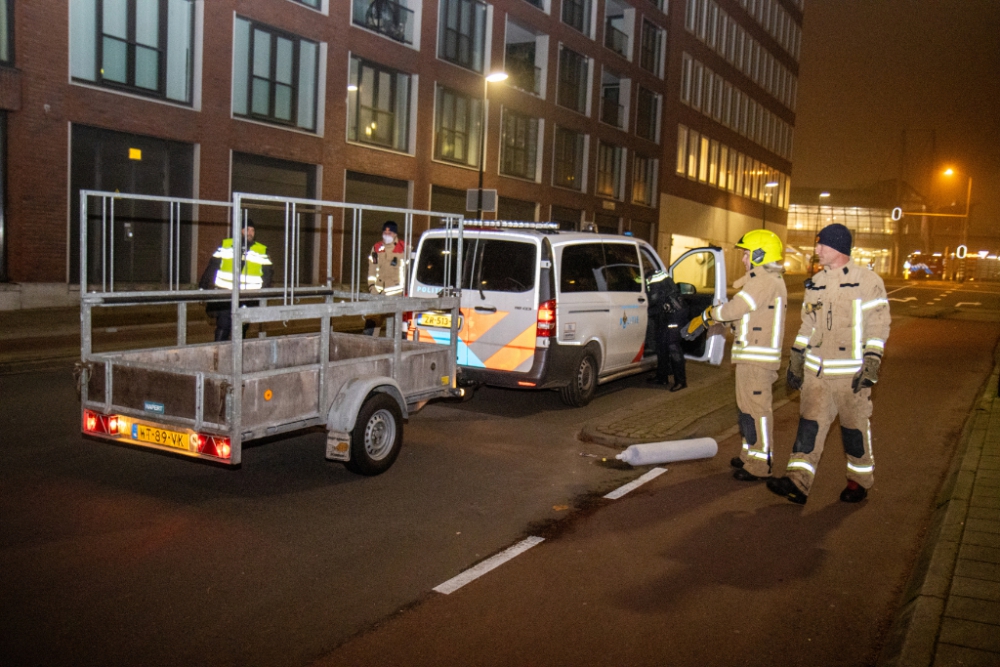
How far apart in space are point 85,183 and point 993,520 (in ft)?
64.0

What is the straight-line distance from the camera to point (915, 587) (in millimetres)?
4836

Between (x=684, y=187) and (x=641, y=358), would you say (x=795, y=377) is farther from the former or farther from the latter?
(x=684, y=187)

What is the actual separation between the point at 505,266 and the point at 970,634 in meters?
6.11

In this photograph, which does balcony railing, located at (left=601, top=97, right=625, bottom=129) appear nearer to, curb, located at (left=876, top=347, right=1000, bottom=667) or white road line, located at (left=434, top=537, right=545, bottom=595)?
curb, located at (left=876, top=347, right=1000, bottom=667)

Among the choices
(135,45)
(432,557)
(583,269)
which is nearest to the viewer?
(432,557)

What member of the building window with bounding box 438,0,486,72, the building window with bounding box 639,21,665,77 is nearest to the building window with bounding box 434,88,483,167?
the building window with bounding box 438,0,486,72

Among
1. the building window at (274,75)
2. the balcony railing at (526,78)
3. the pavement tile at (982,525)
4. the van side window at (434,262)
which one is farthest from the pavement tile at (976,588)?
the balcony railing at (526,78)

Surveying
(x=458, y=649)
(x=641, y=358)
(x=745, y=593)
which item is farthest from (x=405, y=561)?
(x=641, y=358)

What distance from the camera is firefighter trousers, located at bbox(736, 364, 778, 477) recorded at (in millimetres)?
7094

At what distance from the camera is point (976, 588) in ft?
15.3

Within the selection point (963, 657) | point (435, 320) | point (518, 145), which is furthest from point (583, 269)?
point (518, 145)

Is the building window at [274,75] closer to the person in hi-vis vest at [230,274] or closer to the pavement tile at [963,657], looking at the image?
the person in hi-vis vest at [230,274]

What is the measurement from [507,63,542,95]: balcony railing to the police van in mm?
24624

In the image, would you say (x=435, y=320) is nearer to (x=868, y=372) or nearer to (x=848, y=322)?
(x=848, y=322)
